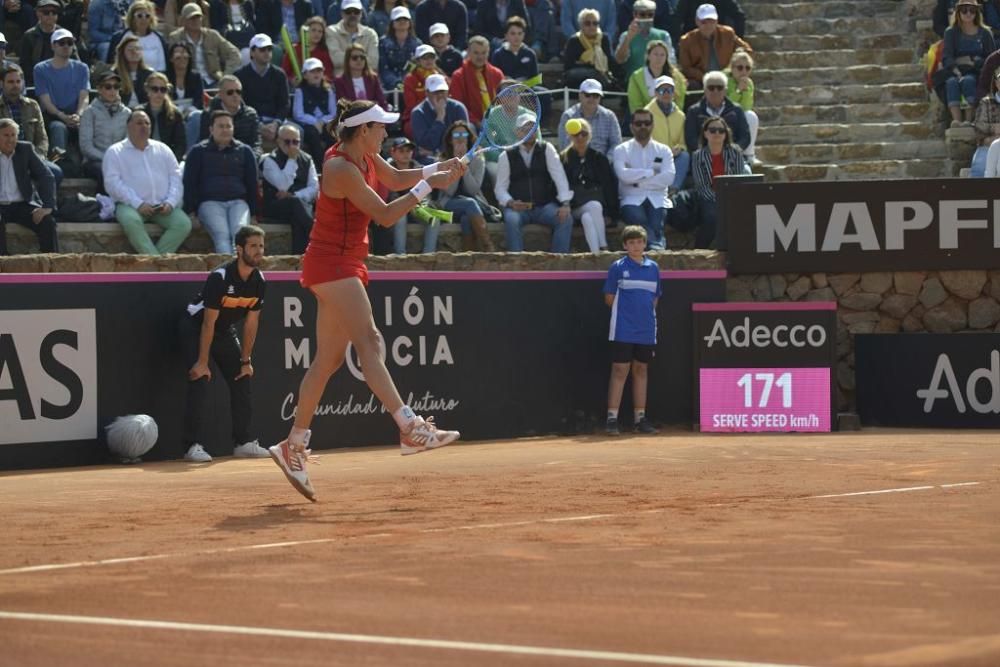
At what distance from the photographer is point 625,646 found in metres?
5.25

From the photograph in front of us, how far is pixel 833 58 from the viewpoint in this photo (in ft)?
68.9

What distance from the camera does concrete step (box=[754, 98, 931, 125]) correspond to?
20.0 m

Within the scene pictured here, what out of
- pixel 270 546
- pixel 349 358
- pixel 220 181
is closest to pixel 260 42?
pixel 220 181

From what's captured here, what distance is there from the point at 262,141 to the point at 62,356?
16.6 feet

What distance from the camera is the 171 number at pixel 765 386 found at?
50.0 feet

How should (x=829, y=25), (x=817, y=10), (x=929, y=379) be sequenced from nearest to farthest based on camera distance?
(x=929, y=379) → (x=829, y=25) → (x=817, y=10)

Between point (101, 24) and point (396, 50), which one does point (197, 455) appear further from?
point (396, 50)

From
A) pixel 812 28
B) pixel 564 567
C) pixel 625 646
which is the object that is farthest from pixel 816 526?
pixel 812 28

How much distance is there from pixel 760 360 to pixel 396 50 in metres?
5.69

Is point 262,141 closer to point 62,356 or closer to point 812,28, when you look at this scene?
point 62,356

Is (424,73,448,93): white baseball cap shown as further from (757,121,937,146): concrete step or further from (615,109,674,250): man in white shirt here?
(757,121,937,146): concrete step

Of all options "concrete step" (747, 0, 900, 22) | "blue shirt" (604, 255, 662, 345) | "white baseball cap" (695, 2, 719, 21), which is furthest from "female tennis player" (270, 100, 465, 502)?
"concrete step" (747, 0, 900, 22)

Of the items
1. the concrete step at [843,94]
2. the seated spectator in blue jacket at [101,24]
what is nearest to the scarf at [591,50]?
the concrete step at [843,94]

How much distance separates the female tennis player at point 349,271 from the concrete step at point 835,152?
1084 centimetres
